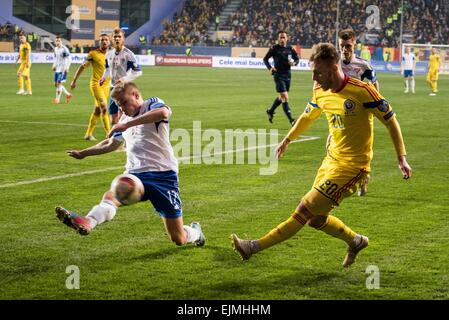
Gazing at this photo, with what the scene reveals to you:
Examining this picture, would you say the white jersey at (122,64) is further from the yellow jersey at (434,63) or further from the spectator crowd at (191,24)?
the spectator crowd at (191,24)

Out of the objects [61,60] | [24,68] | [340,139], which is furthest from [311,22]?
[340,139]

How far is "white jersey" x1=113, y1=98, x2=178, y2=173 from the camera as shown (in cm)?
784

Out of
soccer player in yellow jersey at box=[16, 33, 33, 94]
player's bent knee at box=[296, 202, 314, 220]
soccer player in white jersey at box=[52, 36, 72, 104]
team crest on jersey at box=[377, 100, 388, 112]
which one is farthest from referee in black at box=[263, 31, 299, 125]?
team crest on jersey at box=[377, 100, 388, 112]

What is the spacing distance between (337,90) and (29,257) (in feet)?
10.4

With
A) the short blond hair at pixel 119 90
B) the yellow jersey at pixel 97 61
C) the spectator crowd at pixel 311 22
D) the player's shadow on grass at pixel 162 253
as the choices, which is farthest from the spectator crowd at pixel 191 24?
the short blond hair at pixel 119 90

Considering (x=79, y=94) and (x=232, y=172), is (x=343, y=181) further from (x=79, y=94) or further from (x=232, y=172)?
(x=79, y=94)

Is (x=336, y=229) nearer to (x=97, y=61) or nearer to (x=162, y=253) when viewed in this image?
(x=162, y=253)

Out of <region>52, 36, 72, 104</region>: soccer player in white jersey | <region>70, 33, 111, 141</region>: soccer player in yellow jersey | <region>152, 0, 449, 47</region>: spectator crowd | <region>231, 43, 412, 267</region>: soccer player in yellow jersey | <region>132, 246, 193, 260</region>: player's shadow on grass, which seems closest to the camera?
<region>231, 43, 412, 267</region>: soccer player in yellow jersey

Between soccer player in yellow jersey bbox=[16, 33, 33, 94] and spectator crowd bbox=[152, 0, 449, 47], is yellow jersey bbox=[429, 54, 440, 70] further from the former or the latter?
spectator crowd bbox=[152, 0, 449, 47]

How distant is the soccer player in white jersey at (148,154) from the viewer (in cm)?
766

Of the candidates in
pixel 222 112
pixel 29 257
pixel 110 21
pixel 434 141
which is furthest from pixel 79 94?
pixel 110 21

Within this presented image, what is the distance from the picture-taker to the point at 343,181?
7.53 meters

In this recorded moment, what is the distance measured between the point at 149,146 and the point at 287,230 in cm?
144

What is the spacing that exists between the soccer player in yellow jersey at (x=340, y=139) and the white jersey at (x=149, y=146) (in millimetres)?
1153
